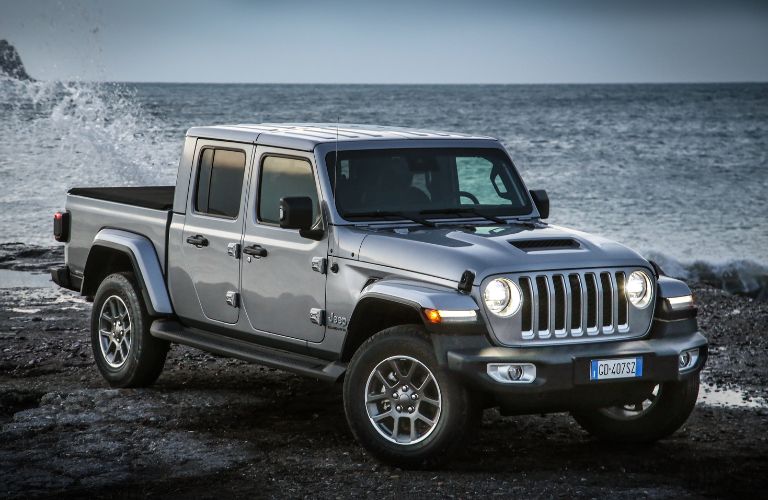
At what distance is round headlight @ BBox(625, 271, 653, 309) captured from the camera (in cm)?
657

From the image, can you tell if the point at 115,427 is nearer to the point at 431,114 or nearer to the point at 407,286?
the point at 407,286

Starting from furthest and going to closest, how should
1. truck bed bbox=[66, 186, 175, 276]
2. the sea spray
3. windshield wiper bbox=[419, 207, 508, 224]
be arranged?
1. the sea spray
2. truck bed bbox=[66, 186, 175, 276]
3. windshield wiper bbox=[419, 207, 508, 224]

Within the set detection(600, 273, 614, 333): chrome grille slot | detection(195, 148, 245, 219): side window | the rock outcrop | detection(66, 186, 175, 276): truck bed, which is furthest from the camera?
the rock outcrop

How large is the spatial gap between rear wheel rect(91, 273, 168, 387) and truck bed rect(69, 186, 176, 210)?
528 millimetres

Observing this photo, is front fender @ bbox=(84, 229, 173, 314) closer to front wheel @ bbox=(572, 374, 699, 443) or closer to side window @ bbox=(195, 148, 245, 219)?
side window @ bbox=(195, 148, 245, 219)

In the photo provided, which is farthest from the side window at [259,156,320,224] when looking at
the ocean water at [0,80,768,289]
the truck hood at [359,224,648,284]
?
the ocean water at [0,80,768,289]

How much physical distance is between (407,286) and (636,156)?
43.9m

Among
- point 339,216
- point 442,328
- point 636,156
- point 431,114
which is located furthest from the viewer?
point 431,114

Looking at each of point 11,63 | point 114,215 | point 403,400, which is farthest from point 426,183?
point 11,63

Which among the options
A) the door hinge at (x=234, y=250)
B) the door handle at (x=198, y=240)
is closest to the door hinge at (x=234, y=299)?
the door hinge at (x=234, y=250)

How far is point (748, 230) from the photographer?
2669cm

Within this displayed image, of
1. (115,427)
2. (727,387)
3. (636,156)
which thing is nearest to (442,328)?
(115,427)

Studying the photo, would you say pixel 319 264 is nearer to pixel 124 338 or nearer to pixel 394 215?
pixel 394 215

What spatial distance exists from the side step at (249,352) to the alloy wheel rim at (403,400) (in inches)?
12.9
